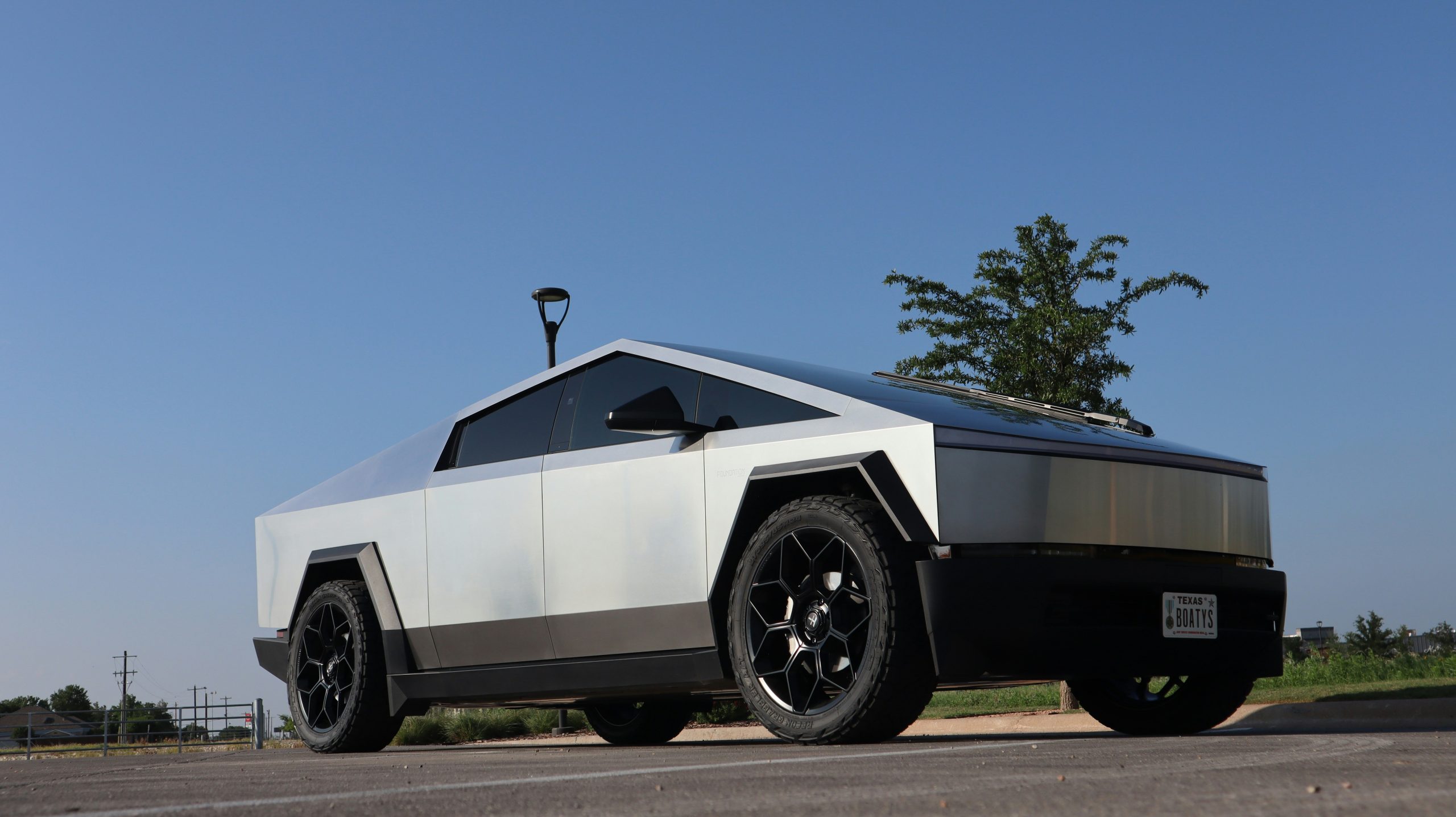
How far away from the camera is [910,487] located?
453cm

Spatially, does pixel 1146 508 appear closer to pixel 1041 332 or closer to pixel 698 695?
pixel 698 695

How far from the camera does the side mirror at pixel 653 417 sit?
5.13 m

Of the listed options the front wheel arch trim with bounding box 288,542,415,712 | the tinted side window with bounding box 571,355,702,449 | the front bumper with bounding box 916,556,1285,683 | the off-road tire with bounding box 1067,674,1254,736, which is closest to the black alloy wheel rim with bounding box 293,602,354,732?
the front wheel arch trim with bounding box 288,542,415,712

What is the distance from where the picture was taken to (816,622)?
15.4 feet

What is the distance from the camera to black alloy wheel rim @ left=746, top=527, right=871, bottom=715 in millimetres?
4621

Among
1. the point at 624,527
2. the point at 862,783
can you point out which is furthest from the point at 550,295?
the point at 862,783

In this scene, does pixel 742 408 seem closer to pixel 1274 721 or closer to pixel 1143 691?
pixel 1143 691

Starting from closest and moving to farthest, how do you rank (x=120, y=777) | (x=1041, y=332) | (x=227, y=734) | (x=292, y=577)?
(x=120, y=777)
(x=292, y=577)
(x=1041, y=332)
(x=227, y=734)

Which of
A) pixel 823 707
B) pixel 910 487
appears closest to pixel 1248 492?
pixel 910 487

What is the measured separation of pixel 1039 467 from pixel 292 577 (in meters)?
4.32

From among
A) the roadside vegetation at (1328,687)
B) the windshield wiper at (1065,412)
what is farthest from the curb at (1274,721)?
the windshield wiper at (1065,412)

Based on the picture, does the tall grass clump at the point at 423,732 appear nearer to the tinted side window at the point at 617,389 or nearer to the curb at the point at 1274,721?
the curb at the point at 1274,721

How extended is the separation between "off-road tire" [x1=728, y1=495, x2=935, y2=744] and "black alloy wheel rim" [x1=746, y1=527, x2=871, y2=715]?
4 cm

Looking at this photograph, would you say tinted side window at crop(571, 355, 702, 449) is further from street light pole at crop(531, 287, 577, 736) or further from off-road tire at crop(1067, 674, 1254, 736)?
street light pole at crop(531, 287, 577, 736)
